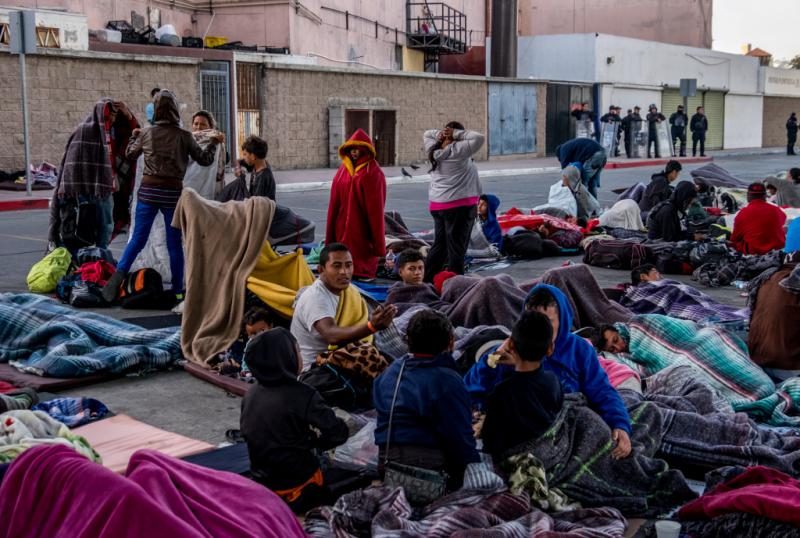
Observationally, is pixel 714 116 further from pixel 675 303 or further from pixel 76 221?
pixel 76 221

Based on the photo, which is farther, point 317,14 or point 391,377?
point 317,14

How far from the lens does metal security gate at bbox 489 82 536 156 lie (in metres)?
34.8

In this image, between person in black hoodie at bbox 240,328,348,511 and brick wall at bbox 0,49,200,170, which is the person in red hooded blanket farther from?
brick wall at bbox 0,49,200,170

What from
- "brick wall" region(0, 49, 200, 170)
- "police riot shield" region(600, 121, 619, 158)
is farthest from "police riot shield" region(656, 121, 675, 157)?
"brick wall" region(0, 49, 200, 170)

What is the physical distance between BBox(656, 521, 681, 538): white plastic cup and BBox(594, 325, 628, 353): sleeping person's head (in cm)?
262

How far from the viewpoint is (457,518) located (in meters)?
4.12

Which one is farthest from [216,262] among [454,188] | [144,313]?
[454,188]

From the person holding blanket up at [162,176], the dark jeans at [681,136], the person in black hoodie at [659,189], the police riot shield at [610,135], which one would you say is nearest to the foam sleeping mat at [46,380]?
the person holding blanket up at [162,176]

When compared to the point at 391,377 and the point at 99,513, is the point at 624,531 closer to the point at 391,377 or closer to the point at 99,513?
the point at 391,377

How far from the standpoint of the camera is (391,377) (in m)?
4.56

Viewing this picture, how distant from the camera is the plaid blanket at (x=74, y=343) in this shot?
261 inches

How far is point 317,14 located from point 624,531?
30248 millimetres

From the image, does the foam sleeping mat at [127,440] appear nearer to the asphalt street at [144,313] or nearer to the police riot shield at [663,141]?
the asphalt street at [144,313]

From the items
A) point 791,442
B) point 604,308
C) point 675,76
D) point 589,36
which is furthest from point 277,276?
point 675,76
